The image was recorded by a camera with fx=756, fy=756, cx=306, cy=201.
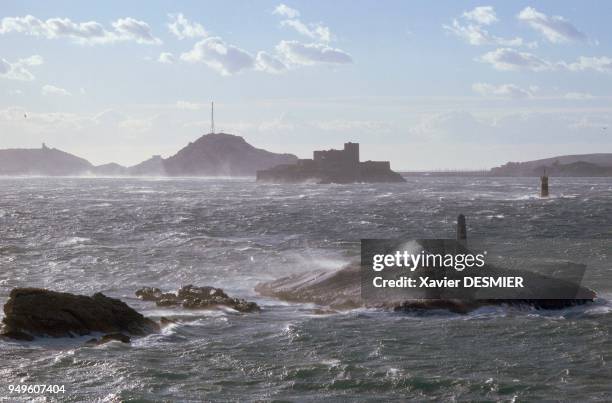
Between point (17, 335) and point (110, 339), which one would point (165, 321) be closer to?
point (110, 339)

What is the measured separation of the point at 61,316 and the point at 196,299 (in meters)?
5.99

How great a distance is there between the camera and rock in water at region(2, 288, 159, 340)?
65.8ft

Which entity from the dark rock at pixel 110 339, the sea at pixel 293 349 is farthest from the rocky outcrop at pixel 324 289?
the dark rock at pixel 110 339

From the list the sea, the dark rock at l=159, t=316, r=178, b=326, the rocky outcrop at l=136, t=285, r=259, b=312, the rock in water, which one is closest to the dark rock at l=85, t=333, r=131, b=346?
the sea

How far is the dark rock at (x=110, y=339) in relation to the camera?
63.9ft

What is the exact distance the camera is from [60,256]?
40469 mm

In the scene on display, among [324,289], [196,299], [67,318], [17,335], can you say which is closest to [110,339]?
[67,318]

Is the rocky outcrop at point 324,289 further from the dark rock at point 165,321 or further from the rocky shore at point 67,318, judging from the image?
the rocky shore at point 67,318

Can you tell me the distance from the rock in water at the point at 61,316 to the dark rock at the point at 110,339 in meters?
0.55

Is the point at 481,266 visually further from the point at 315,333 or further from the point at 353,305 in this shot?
the point at 315,333

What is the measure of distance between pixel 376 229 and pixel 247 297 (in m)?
31.4

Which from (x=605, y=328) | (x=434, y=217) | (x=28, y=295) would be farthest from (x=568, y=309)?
(x=434, y=217)

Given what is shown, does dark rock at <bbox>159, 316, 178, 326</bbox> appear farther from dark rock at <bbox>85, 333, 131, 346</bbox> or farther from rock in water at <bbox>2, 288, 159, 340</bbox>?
dark rock at <bbox>85, 333, 131, 346</bbox>

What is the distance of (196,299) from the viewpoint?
83.9 feet
